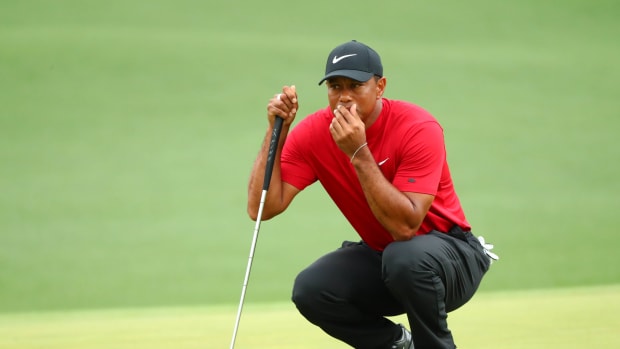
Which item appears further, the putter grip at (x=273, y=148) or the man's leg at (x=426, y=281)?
the putter grip at (x=273, y=148)

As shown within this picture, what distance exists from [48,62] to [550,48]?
4.36 metres

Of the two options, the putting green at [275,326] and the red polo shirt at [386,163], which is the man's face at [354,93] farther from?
the putting green at [275,326]

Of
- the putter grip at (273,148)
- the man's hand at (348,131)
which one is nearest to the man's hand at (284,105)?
the putter grip at (273,148)

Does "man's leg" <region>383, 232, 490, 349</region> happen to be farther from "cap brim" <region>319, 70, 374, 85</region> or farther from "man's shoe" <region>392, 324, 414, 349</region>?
"cap brim" <region>319, 70, 374, 85</region>

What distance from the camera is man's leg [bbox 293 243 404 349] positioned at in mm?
3209

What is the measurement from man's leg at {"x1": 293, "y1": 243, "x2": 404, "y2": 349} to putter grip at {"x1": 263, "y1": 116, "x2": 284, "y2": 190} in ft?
1.17

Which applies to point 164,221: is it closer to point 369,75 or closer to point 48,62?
point 48,62

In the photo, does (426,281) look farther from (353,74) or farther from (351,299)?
(353,74)

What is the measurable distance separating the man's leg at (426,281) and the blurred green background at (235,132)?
2.60 m

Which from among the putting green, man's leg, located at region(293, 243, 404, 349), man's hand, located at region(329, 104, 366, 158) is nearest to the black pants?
man's leg, located at region(293, 243, 404, 349)

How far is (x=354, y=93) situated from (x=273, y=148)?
351mm

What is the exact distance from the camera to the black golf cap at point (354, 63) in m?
3.05

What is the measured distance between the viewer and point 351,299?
10.6ft

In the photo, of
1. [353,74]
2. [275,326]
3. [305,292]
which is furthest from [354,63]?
[275,326]
